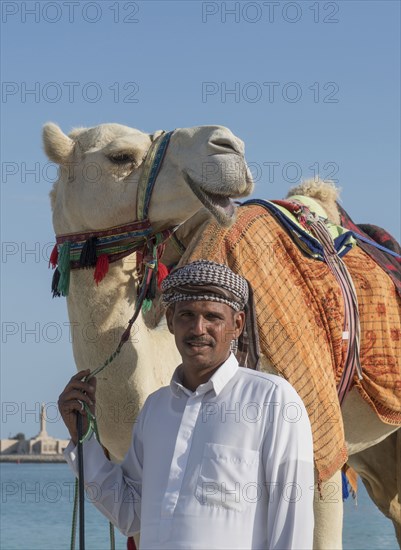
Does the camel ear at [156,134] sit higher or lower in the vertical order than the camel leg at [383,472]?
higher

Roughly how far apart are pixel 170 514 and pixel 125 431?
1.57 metres

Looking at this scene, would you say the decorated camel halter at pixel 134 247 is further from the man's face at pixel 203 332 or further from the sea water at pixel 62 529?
the sea water at pixel 62 529

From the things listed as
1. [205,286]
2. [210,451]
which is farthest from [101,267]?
[210,451]

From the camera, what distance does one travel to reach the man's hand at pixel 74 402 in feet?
12.8

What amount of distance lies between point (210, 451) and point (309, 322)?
211 centimetres

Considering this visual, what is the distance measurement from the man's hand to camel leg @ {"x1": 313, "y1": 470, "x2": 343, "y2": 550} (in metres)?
1.90

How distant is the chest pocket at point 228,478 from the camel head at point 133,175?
5.29 feet

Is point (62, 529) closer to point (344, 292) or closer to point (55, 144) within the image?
point (344, 292)

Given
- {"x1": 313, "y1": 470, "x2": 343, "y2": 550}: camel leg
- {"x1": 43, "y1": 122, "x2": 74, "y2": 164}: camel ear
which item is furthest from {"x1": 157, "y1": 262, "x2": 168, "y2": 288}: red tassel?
{"x1": 313, "y1": 470, "x2": 343, "y2": 550}: camel leg

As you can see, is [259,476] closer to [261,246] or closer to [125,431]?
[125,431]

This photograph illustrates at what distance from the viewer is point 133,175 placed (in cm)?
532

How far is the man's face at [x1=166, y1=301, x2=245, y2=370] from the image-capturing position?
3.75 metres

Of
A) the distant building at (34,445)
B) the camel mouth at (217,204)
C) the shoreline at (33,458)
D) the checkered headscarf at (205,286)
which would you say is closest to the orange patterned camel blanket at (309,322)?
the camel mouth at (217,204)

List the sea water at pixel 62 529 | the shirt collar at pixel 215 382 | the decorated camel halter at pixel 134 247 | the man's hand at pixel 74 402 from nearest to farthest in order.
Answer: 1. the shirt collar at pixel 215 382
2. the man's hand at pixel 74 402
3. the decorated camel halter at pixel 134 247
4. the sea water at pixel 62 529
